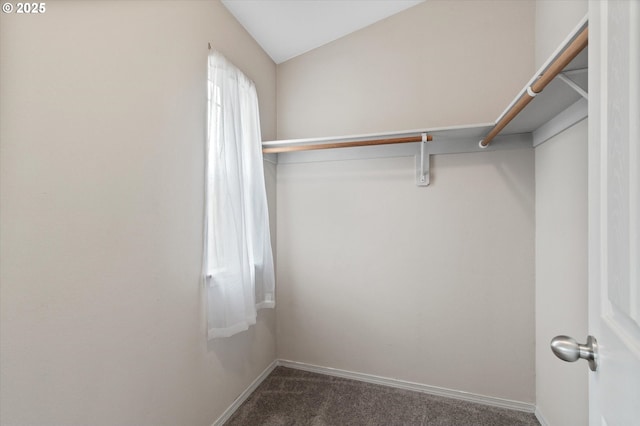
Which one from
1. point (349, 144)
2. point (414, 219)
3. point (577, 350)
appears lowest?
point (577, 350)

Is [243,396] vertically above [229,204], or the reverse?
[229,204]

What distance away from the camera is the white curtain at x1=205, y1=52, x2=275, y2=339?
1545 millimetres

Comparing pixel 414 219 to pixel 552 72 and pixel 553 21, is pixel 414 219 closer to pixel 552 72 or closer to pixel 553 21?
pixel 552 72

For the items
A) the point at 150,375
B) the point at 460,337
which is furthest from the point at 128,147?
the point at 460,337

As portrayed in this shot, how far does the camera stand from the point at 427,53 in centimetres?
200

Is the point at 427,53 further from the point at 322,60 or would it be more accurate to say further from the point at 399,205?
the point at 399,205

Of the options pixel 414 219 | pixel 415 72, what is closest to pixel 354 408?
pixel 414 219

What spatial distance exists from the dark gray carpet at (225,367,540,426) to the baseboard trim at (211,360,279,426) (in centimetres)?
3

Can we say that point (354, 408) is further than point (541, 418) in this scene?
Yes

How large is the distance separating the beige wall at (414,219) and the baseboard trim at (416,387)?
4 cm

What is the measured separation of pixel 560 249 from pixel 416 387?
134 centimetres

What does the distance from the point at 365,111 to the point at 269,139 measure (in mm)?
809

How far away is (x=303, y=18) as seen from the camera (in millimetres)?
1932

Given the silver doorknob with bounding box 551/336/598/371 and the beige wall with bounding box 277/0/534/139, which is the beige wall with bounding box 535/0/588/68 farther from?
the silver doorknob with bounding box 551/336/598/371
